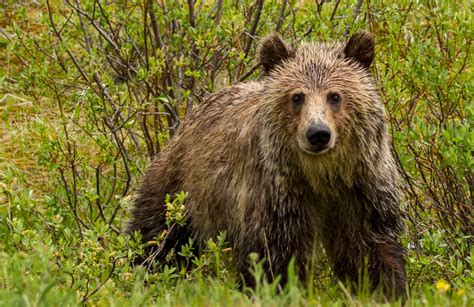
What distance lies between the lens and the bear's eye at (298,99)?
5748 millimetres

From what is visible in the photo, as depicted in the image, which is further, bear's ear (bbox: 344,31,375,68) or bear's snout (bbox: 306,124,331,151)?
bear's ear (bbox: 344,31,375,68)

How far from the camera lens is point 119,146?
24.9 ft

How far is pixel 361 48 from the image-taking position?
6.05 metres

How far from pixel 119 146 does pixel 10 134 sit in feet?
7.93

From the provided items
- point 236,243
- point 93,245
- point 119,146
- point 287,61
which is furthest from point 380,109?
point 119,146

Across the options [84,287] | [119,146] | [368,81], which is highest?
[368,81]

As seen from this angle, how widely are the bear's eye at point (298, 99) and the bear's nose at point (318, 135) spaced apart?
0.39 metres

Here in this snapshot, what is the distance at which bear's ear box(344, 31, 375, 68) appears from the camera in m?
6.00

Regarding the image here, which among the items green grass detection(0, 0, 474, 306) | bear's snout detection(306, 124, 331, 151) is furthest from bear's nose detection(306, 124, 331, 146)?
green grass detection(0, 0, 474, 306)

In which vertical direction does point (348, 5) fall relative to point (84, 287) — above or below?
above

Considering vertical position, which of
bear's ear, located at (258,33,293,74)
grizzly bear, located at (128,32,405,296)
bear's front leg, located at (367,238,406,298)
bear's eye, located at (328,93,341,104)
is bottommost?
bear's front leg, located at (367,238,406,298)

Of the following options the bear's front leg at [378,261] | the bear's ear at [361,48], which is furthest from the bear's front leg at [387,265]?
the bear's ear at [361,48]

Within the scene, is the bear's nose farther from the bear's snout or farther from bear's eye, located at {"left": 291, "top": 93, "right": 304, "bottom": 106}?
bear's eye, located at {"left": 291, "top": 93, "right": 304, "bottom": 106}

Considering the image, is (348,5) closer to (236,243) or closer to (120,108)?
(120,108)
